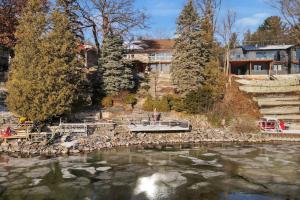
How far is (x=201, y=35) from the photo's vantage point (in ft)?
128

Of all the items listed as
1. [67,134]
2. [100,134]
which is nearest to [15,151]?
[67,134]

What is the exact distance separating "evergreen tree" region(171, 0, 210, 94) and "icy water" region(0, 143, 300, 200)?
12503 millimetres

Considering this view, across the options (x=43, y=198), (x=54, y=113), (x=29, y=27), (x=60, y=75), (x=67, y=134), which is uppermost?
(x=29, y=27)

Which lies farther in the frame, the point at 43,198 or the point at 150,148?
the point at 150,148

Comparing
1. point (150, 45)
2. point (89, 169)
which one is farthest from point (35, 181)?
point (150, 45)

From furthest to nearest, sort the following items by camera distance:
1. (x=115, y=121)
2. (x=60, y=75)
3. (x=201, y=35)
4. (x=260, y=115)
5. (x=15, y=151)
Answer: (x=201, y=35) < (x=260, y=115) < (x=115, y=121) < (x=60, y=75) < (x=15, y=151)

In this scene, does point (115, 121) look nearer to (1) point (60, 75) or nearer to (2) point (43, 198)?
(1) point (60, 75)

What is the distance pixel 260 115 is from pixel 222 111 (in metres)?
4.42

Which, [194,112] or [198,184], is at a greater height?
[194,112]

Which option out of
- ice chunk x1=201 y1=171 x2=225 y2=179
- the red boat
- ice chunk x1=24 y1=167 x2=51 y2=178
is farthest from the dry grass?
ice chunk x1=24 y1=167 x2=51 y2=178

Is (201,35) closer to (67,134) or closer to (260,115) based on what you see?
(260,115)

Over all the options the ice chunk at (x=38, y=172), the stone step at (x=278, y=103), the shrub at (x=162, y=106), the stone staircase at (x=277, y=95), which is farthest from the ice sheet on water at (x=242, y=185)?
the stone step at (x=278, y=103)

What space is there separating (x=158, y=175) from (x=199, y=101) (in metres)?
17.0

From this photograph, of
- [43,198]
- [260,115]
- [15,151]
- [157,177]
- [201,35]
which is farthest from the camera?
[201,35]
